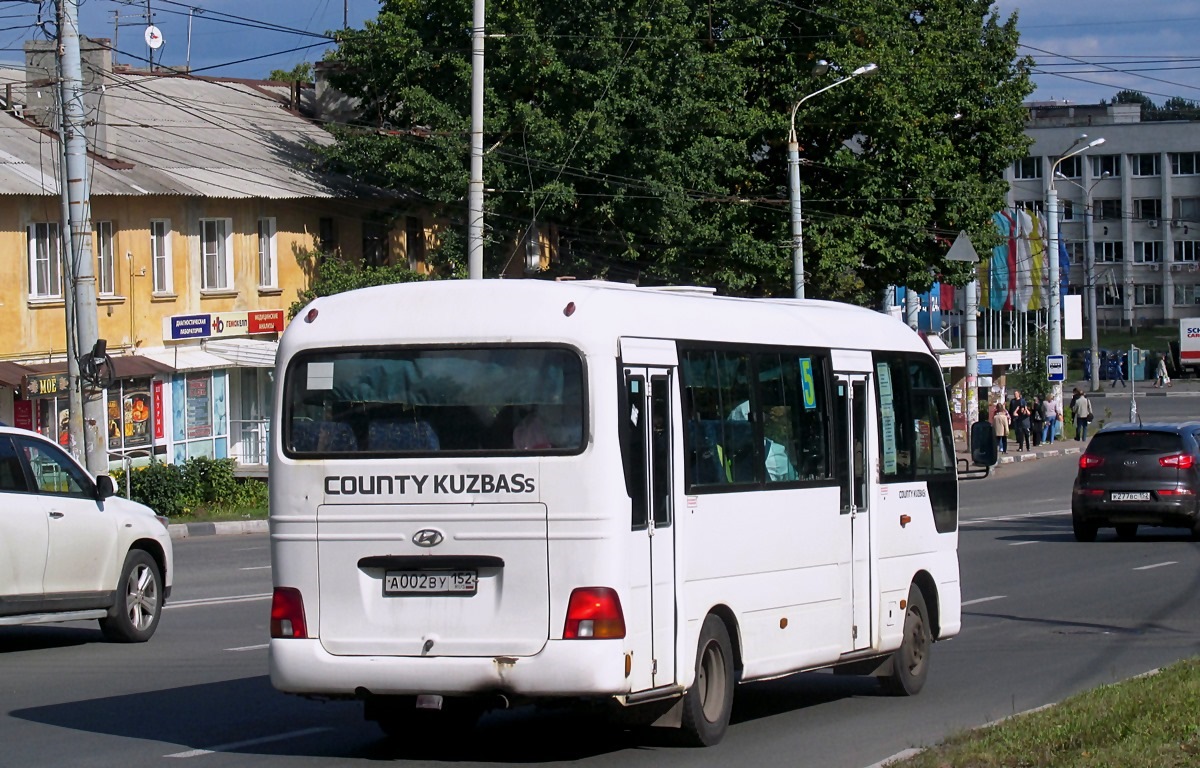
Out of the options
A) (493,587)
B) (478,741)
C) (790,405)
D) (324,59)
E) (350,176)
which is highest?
(324,59)

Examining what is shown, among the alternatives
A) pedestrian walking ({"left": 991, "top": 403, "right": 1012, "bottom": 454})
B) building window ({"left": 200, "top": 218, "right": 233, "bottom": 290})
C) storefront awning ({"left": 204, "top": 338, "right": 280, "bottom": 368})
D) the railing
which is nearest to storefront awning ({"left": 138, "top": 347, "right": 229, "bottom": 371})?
storefront awning ({"left": 204, "top": 338, "right": 280, "bottom": 368})

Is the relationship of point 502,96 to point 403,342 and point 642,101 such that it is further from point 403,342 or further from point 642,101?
point 403,342

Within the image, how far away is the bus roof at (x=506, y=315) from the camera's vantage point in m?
8.08

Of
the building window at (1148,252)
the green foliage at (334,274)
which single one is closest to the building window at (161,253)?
the green foliage at (334,274)

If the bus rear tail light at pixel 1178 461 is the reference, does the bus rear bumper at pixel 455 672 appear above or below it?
below

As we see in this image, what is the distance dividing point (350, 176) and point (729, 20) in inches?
411

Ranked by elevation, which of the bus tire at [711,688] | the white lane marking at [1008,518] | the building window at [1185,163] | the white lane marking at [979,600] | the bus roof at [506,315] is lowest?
the white lane marking at [1008,518]

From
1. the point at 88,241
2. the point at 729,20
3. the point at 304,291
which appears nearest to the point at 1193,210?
the point at 729,20

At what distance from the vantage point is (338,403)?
838cm

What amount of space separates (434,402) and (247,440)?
32667mm

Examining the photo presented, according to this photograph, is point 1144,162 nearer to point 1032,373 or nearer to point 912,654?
point 1032,373

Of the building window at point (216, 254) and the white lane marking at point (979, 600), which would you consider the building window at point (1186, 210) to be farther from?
the white lane marking at point (979, 600)

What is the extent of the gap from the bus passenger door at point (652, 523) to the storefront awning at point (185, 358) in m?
29.6

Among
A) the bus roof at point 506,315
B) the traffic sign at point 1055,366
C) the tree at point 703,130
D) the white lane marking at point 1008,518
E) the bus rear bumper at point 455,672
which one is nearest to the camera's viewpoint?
the bus rear bumper at point 455,672
